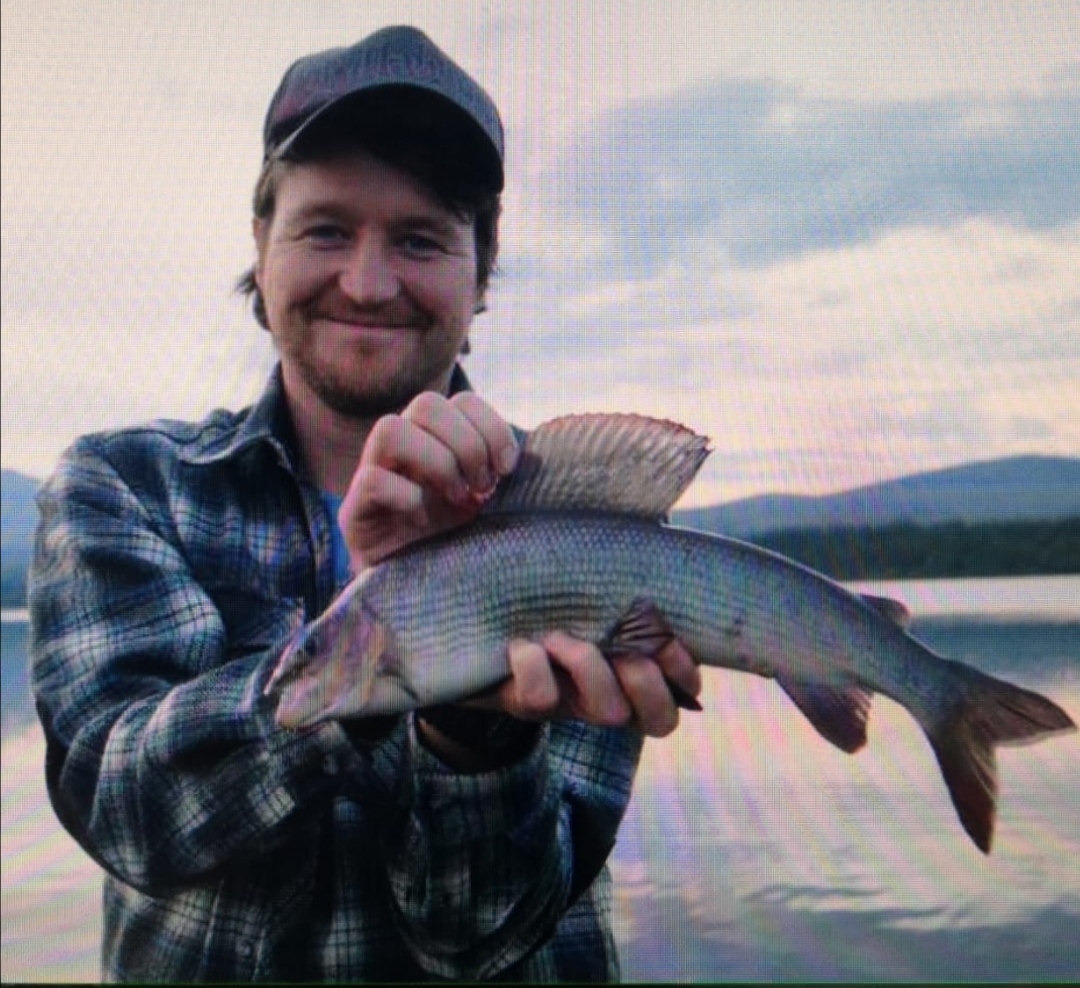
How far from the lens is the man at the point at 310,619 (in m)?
1.01

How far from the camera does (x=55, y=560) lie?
4.25ft

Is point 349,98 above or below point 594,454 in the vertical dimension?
above

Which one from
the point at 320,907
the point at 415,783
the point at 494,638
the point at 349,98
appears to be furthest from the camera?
the point at 349,98

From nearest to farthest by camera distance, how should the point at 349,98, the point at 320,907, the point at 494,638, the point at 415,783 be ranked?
the point at 494,638
the point at 415,783
the point at 320,907
the point at 349,98

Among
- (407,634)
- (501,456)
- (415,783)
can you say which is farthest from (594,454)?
(415,783)

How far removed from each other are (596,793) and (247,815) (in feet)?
1.31

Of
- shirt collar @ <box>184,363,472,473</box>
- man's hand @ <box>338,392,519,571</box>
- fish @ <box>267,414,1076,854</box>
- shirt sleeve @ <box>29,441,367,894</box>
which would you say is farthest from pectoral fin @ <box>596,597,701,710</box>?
shirt collar @ <box>184,363,472,473</box>

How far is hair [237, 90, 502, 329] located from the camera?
55.6 inches

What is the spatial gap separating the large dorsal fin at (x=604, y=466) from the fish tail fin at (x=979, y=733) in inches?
10.4

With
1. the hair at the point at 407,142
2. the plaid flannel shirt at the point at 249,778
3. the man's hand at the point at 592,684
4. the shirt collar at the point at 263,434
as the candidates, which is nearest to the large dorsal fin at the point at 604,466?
the man's hand at the point at 592,684

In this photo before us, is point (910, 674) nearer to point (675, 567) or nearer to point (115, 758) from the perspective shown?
point (675, 567)

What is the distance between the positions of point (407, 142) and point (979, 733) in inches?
34.7

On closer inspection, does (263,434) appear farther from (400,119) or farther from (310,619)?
(400,119)

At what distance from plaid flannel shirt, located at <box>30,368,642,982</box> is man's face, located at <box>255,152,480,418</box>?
78 mm
